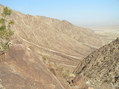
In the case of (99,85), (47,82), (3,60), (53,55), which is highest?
(3,60)

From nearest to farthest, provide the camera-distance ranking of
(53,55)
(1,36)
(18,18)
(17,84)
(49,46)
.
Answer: (17,84) → (1,36) → (53,55) → (49,46) → (18,18)

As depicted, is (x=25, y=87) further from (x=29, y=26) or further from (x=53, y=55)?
(x=29, y=26)

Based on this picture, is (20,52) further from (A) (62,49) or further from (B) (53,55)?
(A) (62,49)

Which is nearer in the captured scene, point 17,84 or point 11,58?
point 17,84

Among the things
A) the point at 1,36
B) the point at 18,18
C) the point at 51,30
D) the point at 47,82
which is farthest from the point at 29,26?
the point at 47,82

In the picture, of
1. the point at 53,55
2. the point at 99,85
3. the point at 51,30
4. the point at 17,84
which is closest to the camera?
the point at 17,84

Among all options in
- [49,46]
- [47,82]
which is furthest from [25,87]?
[49,46]

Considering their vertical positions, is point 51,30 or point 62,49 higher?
point 51,30
